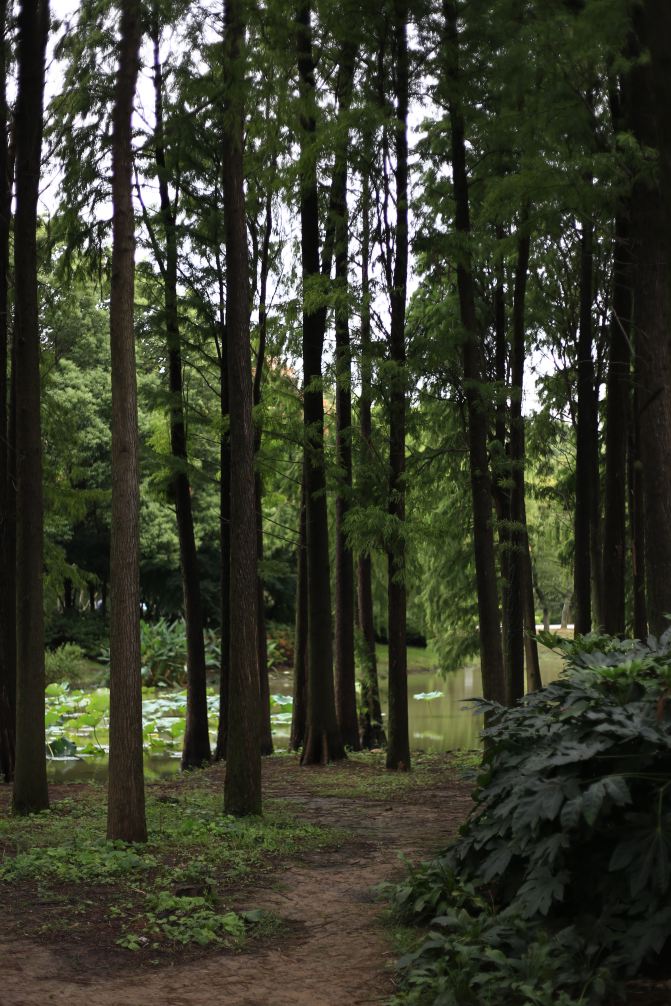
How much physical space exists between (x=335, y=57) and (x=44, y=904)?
10.7 meters

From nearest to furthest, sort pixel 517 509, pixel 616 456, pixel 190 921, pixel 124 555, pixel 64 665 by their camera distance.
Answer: pixel 190 921
pixel 124 555
pixel 616 456
pixel 517 509
pixel 64 665

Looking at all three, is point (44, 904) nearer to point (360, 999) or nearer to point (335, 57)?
point (360, 999)

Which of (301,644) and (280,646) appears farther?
(280,646)

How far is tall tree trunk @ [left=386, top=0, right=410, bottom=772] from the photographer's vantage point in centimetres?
1196

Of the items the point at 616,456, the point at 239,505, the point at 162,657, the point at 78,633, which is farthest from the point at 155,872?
the point at 78,633

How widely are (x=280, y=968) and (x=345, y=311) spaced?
9.07m

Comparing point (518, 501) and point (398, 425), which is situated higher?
point (398, 425)

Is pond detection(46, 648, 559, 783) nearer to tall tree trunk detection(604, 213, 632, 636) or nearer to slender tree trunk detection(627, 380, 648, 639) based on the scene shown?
slender tree trunk detection(627, 380, 648, 639)

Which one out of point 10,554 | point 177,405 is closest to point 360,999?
point 10,554

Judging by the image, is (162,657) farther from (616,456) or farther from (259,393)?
(616,456)

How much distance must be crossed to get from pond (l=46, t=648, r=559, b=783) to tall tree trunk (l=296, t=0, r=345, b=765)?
205 centimetres

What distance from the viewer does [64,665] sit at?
100ft

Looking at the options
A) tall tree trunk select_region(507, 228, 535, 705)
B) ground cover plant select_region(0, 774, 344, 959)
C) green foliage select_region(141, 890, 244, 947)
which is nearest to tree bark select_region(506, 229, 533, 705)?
tall tree trunk select_region(507, 228, 535, 705)

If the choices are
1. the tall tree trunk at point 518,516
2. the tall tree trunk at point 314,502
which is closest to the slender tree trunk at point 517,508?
the tall tree trunk at point 518,516
